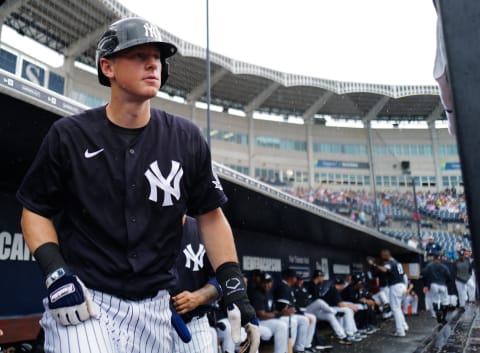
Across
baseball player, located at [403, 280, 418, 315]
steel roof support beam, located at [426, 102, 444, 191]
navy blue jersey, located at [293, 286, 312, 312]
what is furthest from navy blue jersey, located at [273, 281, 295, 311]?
steel roof support beam, located at [426, 102, 444, 191]

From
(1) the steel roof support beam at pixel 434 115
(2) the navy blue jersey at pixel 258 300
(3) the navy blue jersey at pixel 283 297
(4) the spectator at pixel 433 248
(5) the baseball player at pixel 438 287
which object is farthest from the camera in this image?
(1) the steel roof support beam at pixel 434 115

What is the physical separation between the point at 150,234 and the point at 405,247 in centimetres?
1534

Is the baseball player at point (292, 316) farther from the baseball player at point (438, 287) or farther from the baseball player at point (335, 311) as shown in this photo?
the baseball player at point (438, 287)

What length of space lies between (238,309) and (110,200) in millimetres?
597

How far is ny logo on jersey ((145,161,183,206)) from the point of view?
1597 mm

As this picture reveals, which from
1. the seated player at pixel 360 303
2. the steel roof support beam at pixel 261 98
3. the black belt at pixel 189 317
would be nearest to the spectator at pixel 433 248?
the seated player at pixel 360 303

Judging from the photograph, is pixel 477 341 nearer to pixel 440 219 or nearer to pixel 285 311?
pixel 285 311

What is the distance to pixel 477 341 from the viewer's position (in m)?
6.14

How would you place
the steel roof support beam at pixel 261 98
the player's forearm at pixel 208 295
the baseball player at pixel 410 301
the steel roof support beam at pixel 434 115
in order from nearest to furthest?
the player's forearm at pixel 208 295, the baseball player at pixel 410 301, the steel roof support beam at pixel 261 98, the steel roof support beam at pixel 434 115

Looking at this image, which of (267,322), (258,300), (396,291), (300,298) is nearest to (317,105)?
(396,291)

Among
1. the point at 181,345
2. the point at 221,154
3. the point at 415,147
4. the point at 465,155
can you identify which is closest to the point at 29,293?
the point at 181,345

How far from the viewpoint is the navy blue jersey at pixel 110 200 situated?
1.53m

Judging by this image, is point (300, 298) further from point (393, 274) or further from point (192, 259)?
point (192, 259)

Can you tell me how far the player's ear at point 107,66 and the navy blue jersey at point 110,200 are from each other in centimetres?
17
